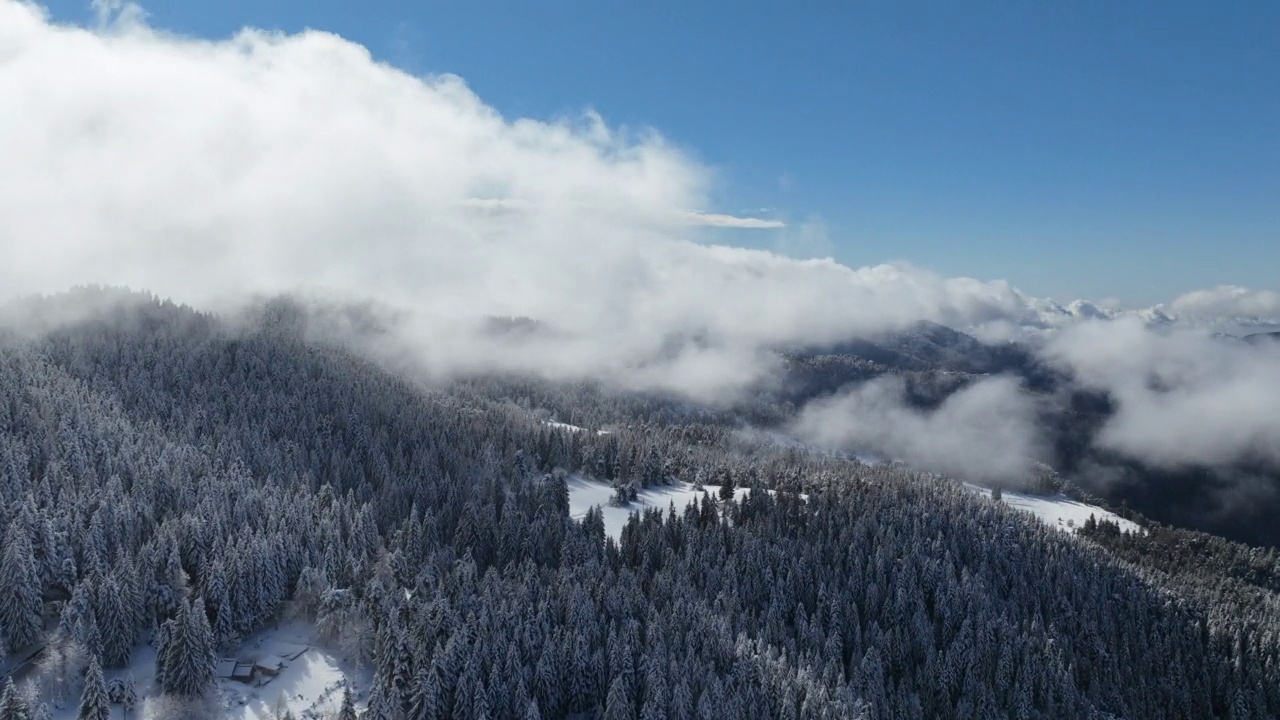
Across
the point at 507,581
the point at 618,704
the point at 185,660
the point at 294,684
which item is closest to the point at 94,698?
the point at 185,660

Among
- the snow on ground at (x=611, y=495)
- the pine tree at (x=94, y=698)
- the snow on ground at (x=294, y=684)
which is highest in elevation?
the pine tree at (x=94, y=698)

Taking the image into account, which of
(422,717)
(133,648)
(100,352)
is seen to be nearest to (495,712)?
(422,717)

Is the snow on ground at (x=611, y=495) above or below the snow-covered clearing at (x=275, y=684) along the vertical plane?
below

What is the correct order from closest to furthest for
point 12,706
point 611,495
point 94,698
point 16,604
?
1. point 12,706
2. point 94,698
3. point 16,604
4. point 611,495

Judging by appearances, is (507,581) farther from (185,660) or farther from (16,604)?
(16,604)

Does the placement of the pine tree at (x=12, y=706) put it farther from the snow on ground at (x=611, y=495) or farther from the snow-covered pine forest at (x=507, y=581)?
the snow on ground at (x=611, y=495)

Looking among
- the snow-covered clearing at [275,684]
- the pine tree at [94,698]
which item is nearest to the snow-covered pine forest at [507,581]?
the pine tree at [94,698]

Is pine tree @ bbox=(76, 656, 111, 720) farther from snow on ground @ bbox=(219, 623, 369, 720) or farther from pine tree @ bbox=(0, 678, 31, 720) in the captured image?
snow on ground @ bbox=(219, 623, 369, 720)
